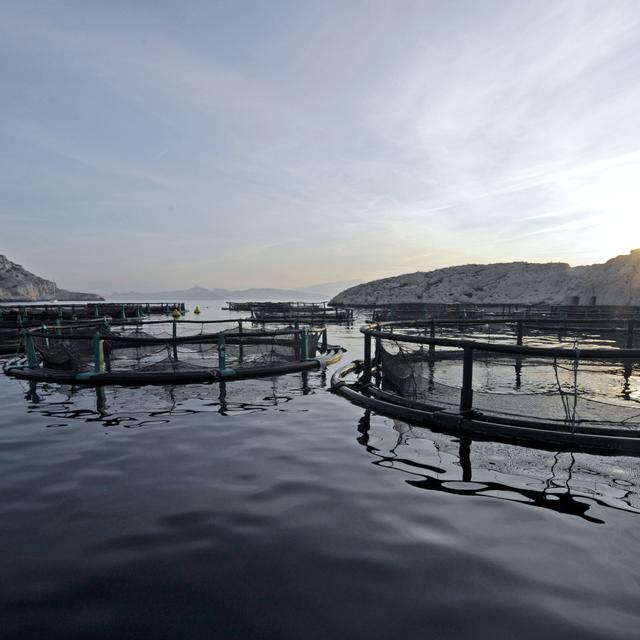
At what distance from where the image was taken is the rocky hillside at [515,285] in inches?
2675

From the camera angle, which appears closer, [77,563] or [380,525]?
[77,563]

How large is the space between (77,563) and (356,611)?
239 cm

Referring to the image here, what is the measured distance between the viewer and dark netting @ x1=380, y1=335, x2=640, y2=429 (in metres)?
6.93

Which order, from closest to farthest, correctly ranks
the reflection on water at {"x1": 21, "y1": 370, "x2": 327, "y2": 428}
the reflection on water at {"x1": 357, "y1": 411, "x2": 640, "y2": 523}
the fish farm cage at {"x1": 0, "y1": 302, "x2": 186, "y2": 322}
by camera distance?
the reflection on water at {"x1": 357, "y1": 411, "x2": 640, "y2": 523} < the reflection on water at {"x1": 21, "y1": 370, "x2": 327, "y2": 428} < the fish farm cage at {"x1": 0, "y1": 302, "x2": 186, "y2": 322}

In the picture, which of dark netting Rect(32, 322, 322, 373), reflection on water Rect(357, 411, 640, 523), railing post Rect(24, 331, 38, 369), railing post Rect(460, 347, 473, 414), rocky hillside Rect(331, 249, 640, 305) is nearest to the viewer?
reflection on water Rect(357, 411, 640, 523)

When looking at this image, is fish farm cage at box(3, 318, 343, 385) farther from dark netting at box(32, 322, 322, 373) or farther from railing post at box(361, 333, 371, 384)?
railing post at box(361, 333, 371, 384)

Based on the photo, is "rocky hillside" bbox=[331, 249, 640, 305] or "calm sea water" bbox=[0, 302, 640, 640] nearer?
"calm sea water" bbox=[0, 302, 640, 640]

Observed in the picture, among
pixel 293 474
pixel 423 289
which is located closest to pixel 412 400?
pixel 293 474

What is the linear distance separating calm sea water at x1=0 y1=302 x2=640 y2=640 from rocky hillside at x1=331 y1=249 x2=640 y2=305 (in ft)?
217

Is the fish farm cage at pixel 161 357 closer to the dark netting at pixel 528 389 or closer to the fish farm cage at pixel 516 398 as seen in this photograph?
the fish farm cage at pixel 516 398

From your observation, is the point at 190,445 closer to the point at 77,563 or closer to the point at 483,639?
the point at 77,563

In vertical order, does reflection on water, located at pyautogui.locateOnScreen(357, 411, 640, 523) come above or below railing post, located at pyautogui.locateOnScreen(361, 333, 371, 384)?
below

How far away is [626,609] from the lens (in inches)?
113

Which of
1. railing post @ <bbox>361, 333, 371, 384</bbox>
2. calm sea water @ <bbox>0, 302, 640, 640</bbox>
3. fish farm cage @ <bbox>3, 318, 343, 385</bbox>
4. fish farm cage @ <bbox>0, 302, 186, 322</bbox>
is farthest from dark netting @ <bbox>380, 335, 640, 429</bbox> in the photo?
fish farm cage @ <bbox>0, 302, 186, 322</bbox>
